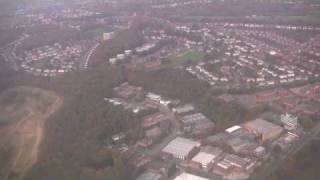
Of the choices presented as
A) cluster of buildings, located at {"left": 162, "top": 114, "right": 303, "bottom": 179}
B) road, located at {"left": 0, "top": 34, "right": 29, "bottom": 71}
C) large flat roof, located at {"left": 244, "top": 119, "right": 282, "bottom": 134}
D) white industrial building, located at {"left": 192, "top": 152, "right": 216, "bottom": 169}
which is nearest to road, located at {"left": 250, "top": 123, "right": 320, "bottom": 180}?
cluster of buildings, located at {"left": 162, "top": 114, "right": 303, "bottom": 179}

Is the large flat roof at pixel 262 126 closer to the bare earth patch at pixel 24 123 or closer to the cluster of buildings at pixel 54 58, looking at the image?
the bare earth patch at pixel 24 123

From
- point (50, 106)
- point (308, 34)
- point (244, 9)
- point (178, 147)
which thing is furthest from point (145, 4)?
point (178, 147)

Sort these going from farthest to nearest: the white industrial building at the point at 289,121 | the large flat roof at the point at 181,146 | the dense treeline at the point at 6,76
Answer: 1. the dense treeline at the point at 6,76
2. the white industrial building at the point at 289,121
3. the large flat roof at the point at 181,146

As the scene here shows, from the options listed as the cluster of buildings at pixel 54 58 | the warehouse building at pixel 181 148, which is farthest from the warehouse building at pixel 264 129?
the cluster of buildings at pixel 54 58

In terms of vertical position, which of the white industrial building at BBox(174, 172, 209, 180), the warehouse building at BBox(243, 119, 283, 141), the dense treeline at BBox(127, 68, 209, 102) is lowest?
the white industrial building at BBox(174, 172, 209, 180)

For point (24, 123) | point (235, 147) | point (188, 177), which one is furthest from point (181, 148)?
point (24, 123)

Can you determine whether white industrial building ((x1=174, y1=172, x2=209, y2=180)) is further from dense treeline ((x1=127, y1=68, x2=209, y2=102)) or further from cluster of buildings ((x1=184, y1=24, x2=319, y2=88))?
cluster of buildings ((x1=184, y1=24, x2=319, y2=88))
